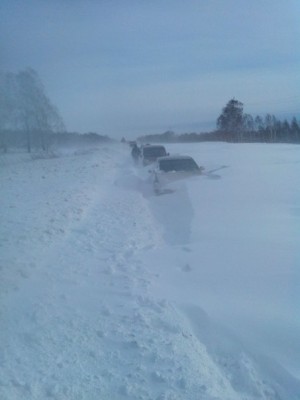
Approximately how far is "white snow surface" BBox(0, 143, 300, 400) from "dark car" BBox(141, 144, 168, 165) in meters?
12.1

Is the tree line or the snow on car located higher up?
the tree line

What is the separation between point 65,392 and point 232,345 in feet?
5.42

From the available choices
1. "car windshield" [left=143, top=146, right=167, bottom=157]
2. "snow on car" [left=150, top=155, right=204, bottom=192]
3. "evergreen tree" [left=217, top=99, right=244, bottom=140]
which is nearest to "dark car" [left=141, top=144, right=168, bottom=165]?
"car windshield" [left=143, top=146, right=167, bottom=157]

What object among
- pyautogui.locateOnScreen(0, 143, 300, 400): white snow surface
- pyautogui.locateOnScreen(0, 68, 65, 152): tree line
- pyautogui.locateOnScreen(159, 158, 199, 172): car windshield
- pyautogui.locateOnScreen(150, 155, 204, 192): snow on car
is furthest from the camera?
pyautogui.locateOnScreen(0, 68, 65, 152): tree line

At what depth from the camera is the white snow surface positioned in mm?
4059

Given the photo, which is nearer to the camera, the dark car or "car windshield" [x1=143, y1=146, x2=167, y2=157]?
the dark car

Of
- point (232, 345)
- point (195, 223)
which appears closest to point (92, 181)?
point (195, 223)

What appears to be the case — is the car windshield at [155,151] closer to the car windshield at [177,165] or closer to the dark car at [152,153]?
→ the dark car at [152,153]

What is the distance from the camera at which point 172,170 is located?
613 inches

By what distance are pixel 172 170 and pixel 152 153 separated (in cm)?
863

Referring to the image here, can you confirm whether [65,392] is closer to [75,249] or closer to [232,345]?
[232,345]

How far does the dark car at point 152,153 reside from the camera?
23688 millimetres

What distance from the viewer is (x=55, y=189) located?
55.0 ft

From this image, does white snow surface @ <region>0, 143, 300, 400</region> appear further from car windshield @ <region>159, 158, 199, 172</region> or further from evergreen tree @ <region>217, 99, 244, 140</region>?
evergreen tree @ <region>217, 99, 244, 140</region>
